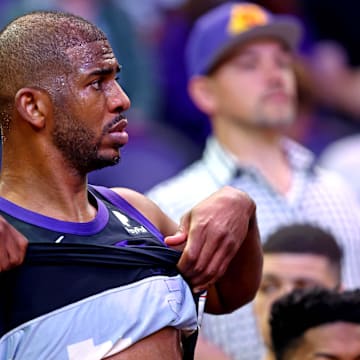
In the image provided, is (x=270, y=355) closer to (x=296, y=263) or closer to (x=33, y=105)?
(x=296, y=263)

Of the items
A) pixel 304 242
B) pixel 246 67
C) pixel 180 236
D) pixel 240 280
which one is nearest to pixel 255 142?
pixel 246 67

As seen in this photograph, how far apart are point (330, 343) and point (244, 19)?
2.48m

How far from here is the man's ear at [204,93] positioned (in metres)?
6.80

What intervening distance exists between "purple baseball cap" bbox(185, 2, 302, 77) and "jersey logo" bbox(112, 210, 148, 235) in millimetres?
3033

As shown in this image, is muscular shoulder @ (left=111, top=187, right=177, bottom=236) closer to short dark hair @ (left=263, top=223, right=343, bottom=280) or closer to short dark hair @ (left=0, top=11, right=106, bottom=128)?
short dark hair @ (left=0, top=11, right=106, bottom=128)

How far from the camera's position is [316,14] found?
9.41m

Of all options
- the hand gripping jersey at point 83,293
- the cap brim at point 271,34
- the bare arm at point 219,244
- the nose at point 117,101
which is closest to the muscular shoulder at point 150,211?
the bare arm at point 219,244

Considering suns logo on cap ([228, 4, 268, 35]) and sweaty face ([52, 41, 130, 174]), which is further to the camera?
suns logo on cap ([228, 4, 268, 35])

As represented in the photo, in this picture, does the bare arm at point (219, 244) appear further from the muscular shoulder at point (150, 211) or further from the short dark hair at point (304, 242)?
the short dark hair at point (304, 242)

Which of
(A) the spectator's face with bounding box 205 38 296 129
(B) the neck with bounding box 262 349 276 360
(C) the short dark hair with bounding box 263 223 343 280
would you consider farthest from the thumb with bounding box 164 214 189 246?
(A) the spectator's face with bounding box 205 38 296 129

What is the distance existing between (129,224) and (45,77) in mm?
491

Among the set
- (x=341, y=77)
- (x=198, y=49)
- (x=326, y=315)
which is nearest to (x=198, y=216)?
(x=326, y=315)

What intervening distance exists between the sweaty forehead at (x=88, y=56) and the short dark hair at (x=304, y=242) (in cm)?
231

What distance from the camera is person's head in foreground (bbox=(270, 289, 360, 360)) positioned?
15.2 ft
